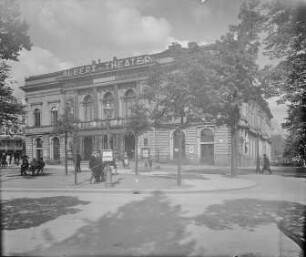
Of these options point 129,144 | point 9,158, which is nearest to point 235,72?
point 9,158

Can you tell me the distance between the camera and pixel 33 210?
37.9 feet

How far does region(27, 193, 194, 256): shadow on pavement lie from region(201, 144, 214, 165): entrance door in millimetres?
28755

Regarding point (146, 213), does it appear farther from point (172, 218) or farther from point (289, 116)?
point (289, 116)

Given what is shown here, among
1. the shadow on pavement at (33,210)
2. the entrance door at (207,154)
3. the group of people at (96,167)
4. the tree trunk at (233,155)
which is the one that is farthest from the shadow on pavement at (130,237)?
the entrance door at (207,154)

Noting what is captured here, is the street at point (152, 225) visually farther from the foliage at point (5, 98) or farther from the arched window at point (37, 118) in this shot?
the arched window at point (37, 118)

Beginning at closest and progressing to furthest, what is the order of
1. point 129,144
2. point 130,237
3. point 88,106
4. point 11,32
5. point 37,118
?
point 11,32 → point 130,237 → point 37,118 → point 129,144 → point 88,106

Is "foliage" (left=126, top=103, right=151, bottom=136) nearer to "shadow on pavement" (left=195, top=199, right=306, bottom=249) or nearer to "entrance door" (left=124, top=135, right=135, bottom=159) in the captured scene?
"entrance door" (left=124, top=135, right=135, bottom=159)

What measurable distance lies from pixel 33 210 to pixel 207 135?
3111 centimetres

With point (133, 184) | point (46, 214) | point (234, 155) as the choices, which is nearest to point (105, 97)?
point (234, 155)

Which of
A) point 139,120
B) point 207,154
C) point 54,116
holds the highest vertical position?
point 139,120

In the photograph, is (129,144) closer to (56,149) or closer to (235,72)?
(235,72)

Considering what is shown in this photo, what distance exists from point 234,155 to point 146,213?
49.4 feet

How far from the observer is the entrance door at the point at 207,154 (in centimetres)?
3953

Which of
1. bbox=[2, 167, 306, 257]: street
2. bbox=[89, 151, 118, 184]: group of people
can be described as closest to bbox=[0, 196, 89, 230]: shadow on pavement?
bbox=[2, 167, 306, 257]: street
